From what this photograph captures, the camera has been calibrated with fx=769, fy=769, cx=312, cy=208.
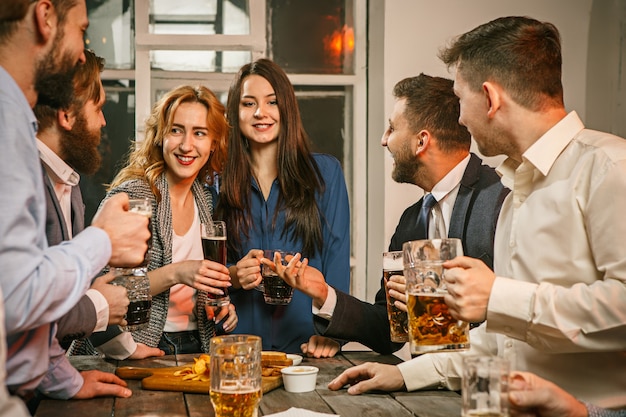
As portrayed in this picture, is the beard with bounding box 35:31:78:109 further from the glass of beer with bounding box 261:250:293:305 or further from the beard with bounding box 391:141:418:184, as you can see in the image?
the beard with bounding box 391:141:418:184

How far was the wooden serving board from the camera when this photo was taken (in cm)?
221

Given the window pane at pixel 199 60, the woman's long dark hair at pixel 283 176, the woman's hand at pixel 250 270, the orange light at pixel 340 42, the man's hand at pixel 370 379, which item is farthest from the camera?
the orange light at pixel 340 42

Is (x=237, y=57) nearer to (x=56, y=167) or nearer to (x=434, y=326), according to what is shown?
(x=56, y=167)

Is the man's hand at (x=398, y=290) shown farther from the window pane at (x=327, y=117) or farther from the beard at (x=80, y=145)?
the window pane at (x=327, y=117)

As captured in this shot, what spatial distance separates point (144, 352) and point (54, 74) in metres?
1.34

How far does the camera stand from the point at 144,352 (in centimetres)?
275

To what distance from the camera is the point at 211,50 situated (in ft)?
15.6

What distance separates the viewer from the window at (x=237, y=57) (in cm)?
471

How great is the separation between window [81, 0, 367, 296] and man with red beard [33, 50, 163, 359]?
6.09ft

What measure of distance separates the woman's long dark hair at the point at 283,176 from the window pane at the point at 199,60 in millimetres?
1429

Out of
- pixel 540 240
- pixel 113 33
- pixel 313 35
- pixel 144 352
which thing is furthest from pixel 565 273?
pixel 113 33

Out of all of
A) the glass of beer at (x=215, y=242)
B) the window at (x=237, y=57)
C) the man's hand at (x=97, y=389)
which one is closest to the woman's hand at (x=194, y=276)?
the glass of beer at (x=215, y=242)

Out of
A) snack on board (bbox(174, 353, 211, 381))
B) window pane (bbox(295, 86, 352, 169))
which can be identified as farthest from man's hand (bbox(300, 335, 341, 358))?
window pane (bbox(295, 86, 352, 169))

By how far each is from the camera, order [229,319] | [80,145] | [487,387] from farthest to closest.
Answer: [229,319], [80,145], [487,387]
